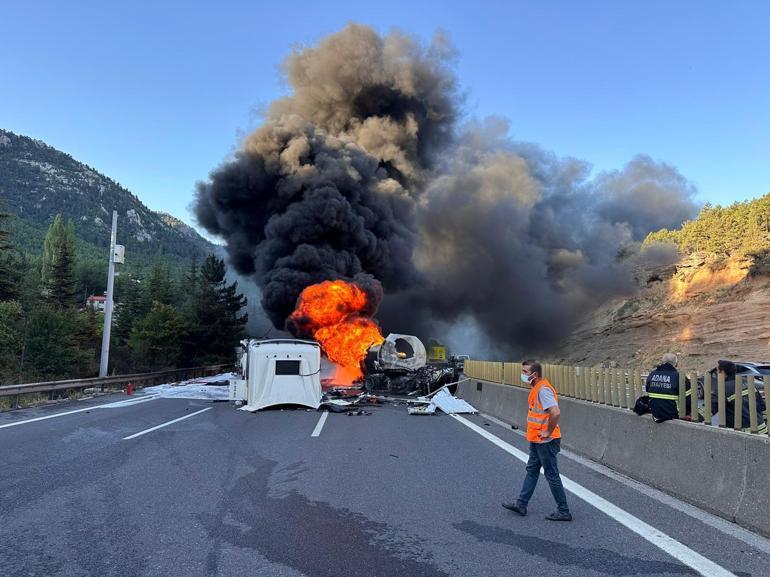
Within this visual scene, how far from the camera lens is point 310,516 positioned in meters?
4.54

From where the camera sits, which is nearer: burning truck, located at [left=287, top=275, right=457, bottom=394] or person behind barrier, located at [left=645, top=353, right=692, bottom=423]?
person behind barrier, located at [left=645, top=353, right=692, bottom=423]

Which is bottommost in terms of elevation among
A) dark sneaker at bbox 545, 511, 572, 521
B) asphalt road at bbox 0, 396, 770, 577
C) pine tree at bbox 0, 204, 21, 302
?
asphalt road at bbox 0, 396, 770, 577

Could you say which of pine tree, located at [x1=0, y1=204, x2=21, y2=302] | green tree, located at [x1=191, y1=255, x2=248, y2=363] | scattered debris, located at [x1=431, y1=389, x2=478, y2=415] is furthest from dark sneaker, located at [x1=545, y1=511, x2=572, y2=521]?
green tree, located at [x1=191, y1=255, x2=248, y2=363]

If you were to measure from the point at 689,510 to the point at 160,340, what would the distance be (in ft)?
133

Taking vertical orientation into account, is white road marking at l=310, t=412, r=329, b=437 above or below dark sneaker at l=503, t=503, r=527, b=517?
below

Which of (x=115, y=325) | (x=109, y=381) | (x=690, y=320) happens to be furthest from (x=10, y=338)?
(x=690, y=320)

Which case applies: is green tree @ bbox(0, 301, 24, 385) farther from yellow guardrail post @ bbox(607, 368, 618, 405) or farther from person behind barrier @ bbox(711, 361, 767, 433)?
person behind barrier @ bbox(711, 361, 767, 433)

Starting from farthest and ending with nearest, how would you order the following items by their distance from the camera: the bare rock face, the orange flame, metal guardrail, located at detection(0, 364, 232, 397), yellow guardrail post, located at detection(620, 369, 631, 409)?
the orange flame < the bare rock face < metal guardrail, located at detection(0, 364, 232, 397) < yellow guardrail post, located at detection(620, 369, 631, 409)

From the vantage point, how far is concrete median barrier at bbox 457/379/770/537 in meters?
4.31

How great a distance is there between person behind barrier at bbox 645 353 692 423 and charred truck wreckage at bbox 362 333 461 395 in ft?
42.8

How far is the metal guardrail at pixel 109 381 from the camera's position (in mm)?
13188

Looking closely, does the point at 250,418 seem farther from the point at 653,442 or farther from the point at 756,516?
the point at 756,516

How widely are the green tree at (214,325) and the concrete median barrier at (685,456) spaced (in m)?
38.8

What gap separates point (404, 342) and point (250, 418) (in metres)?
9.60
